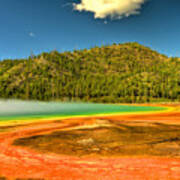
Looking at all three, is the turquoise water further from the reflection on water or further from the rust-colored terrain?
the rust-colored terrain

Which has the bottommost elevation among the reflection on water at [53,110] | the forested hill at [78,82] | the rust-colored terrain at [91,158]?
the reflection on water at [53,110]

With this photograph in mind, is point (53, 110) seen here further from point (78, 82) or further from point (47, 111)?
point (78, 82)

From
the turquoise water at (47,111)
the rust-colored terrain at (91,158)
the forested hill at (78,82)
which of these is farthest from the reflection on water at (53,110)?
the forested hill at (78,82)

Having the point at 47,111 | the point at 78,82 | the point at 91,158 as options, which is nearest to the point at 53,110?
the point at 47,111

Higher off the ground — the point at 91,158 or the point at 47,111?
the point at 91,158

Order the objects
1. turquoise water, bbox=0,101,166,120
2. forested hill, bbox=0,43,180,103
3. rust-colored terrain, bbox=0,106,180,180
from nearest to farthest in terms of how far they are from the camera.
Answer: rust-colored terrain, bbox=0,106,180,180, turquoise water, bbox=0,101,166,120, forested hill, bbox=0,43,180,103

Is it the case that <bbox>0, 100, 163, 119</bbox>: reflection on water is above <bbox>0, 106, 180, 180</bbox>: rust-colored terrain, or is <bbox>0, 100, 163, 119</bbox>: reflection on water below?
below

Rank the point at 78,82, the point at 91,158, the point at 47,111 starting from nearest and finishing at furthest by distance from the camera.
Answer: the point at 91,158 → the point at 47,111 → the point at 78,82

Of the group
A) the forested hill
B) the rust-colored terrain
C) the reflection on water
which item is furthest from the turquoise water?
the forested hill

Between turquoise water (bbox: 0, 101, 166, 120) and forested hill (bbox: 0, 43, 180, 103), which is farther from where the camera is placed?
forested hill (bbox: 0, 43, 180, 103)

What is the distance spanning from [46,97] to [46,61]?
60.2 metres

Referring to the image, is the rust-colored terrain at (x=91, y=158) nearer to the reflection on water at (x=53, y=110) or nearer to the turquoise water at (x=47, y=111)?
the turquoise water at (x=47, y=111)

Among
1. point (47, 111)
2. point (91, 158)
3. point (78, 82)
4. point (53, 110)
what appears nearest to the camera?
point (91, 158)

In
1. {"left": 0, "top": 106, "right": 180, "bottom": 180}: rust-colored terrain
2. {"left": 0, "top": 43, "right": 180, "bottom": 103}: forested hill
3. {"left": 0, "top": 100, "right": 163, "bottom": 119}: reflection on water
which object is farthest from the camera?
{"left": 0, "top": 43, "right": 180, "bottom": 103}: forested hill
